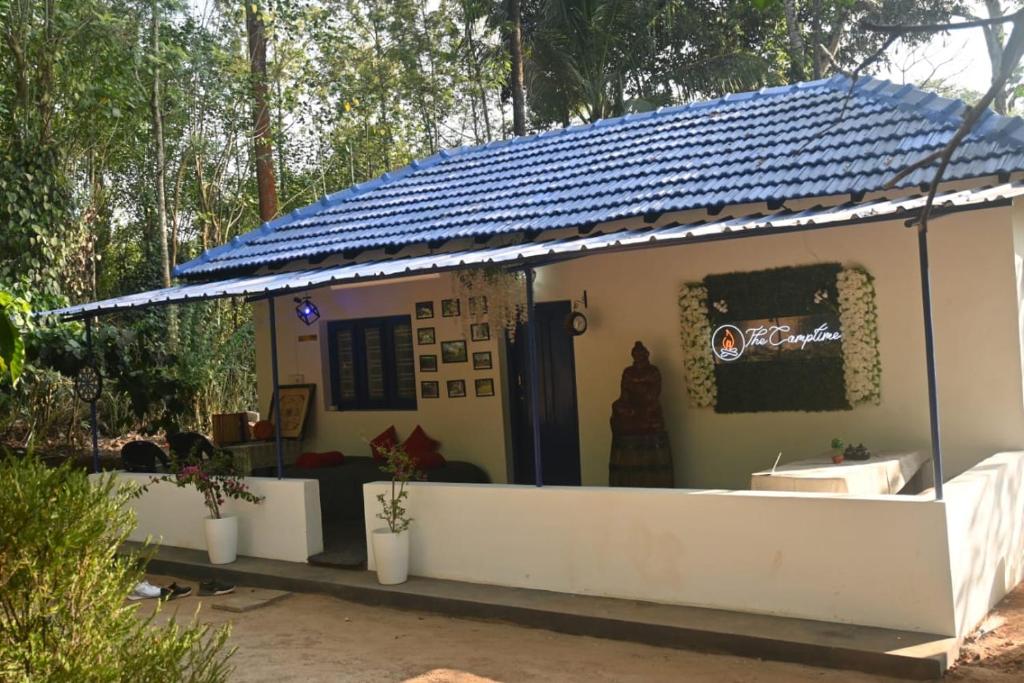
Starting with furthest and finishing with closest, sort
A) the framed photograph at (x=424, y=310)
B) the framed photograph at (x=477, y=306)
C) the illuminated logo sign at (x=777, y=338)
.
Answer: the framed photograph at (x=424, y=310) → the framed photograph at (x=477, y=306) → the illuminated logo sign at (x=777, y=338)

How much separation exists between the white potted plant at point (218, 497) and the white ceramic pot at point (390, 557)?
1.61 meters

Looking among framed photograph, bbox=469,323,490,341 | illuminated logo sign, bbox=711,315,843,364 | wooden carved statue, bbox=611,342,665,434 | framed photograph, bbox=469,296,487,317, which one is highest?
framed photograph, bbox=469,296,487,317

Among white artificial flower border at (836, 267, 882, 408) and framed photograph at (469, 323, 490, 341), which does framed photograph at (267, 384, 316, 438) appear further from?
white artificial flower border at (836, 267, 882, 408)

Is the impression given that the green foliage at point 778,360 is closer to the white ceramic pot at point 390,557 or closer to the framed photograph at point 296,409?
the white ceramic pot at point 390,557

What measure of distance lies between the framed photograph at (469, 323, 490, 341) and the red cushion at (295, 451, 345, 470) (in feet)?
6.20

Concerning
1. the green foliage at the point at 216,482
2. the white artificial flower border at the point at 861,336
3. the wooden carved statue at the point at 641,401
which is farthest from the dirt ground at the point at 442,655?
the white artificial flower border at the point at 861,336

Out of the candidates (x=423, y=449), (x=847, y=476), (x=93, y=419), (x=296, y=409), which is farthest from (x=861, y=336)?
(x=93, y=419)

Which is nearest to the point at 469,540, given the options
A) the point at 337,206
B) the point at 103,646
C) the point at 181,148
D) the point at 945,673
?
the point at 945,673

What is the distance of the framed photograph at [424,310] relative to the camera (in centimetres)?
1042

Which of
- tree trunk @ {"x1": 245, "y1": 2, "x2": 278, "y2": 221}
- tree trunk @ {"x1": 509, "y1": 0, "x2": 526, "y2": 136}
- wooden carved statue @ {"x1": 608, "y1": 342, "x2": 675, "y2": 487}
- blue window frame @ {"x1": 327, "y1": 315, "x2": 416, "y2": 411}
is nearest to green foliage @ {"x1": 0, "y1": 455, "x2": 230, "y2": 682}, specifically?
wooden carved statue @ {"x1": 608, "y1": 342, "x2": 675, "y2": 487}

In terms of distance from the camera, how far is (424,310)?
10.5 m

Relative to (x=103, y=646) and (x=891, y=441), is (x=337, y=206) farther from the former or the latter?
(x=103, y=646)

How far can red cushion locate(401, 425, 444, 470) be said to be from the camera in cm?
978

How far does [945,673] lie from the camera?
495cm
